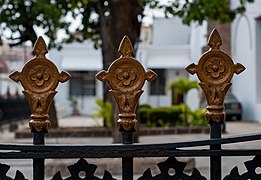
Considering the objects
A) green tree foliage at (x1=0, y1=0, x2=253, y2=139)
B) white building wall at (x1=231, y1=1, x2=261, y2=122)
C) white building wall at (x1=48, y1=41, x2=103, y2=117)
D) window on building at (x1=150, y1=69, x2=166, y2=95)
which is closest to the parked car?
white building wall at (x1=231, y1=1, x2=261, y2=122)

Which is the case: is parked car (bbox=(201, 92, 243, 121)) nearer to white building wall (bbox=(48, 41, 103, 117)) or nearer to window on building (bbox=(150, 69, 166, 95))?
window on building (bbox=(150, 69, 166, 95))

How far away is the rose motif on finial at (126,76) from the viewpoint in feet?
5.82

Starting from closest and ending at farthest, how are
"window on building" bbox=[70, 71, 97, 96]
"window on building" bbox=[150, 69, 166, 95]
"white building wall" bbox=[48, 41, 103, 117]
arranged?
1. "white building wall" bbox=[48, 41, 103, 117]
2. "window on building" bbox=[150, 69, 166, 95]
3. "window on building" bbox=[70, 71, 97, 96]

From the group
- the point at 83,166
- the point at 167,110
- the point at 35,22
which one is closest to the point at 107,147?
the point at 83,166

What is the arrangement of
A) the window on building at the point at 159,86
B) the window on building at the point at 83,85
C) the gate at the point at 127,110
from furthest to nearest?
the window on building at the point at 83,85, the window on building at the point at 159,86, the gate at the point at 127,110

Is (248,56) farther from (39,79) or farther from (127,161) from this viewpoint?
(39,79)

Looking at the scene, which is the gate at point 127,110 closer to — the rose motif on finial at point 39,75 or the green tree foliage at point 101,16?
the rose motif on finial at point 39,75

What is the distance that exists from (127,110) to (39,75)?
1.09ft

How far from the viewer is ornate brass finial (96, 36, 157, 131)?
177cm

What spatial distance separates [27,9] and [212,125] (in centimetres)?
1425

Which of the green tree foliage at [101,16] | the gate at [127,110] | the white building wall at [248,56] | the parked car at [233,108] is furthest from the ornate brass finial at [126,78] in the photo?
the parked car at [233,108]

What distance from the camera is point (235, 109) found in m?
21.9

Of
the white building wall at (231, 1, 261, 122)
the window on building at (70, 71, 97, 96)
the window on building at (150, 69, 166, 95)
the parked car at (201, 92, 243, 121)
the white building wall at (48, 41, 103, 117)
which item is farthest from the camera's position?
the window on building at (70, 71, 97, 96)

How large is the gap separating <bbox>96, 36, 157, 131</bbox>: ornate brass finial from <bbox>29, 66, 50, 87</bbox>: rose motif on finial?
0.19 metres
